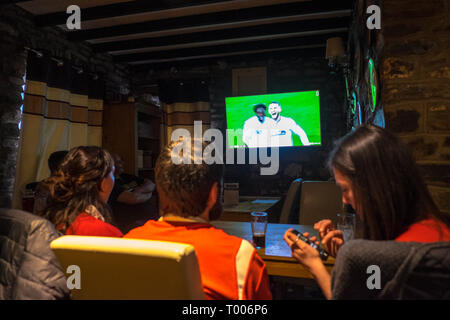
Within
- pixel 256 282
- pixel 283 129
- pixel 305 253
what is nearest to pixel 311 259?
pixel 305 253

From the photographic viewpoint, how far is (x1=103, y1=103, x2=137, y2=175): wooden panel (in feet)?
13.7

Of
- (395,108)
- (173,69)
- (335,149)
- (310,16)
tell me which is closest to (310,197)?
(395,108)

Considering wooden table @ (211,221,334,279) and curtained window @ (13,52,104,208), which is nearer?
wooden table @ (211,221,334,279)

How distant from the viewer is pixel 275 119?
441 cm

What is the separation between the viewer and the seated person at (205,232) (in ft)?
2.79

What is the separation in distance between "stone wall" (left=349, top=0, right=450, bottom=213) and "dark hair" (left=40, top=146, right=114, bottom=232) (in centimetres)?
153

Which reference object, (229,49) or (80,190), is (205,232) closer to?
(80,190)

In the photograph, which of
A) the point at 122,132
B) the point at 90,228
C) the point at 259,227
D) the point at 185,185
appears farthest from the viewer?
the point at 122,132

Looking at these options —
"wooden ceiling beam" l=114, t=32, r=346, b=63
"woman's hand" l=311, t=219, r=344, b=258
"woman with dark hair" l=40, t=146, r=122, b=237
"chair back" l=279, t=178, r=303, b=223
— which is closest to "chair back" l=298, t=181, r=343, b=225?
"chair back" l=279, t=178, r=303, b=223

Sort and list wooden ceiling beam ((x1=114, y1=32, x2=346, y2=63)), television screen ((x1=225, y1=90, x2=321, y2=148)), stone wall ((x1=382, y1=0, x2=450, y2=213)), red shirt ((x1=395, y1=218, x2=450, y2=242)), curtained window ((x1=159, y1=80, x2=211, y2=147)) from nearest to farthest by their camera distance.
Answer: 1. red shirt ((x1=395, y1=218, x2=450, y2=242))
2. stone wall ((x1=382, y1=0, x2=450, y2=213))
3. wooden ceiling beam ((x1=114, y1=32, x2=346, y2=63))
4. television screen ((x1=225, y1=90, x2=321, y2=148))
5. curtained window ((x1=159, y1=80, x2=211, y2=147))

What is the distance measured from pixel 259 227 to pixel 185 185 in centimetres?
65

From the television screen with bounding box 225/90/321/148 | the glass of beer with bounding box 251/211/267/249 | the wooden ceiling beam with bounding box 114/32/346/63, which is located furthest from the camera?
the television screen with bounding box 225/90/321/148

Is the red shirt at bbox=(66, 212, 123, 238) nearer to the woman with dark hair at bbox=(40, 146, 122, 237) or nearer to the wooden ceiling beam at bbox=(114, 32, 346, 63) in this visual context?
the woman with dark hair at bbox=(40, 146, 122, 237)

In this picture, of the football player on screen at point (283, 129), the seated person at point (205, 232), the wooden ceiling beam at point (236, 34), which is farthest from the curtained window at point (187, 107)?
the seated person at point (205, 232)
